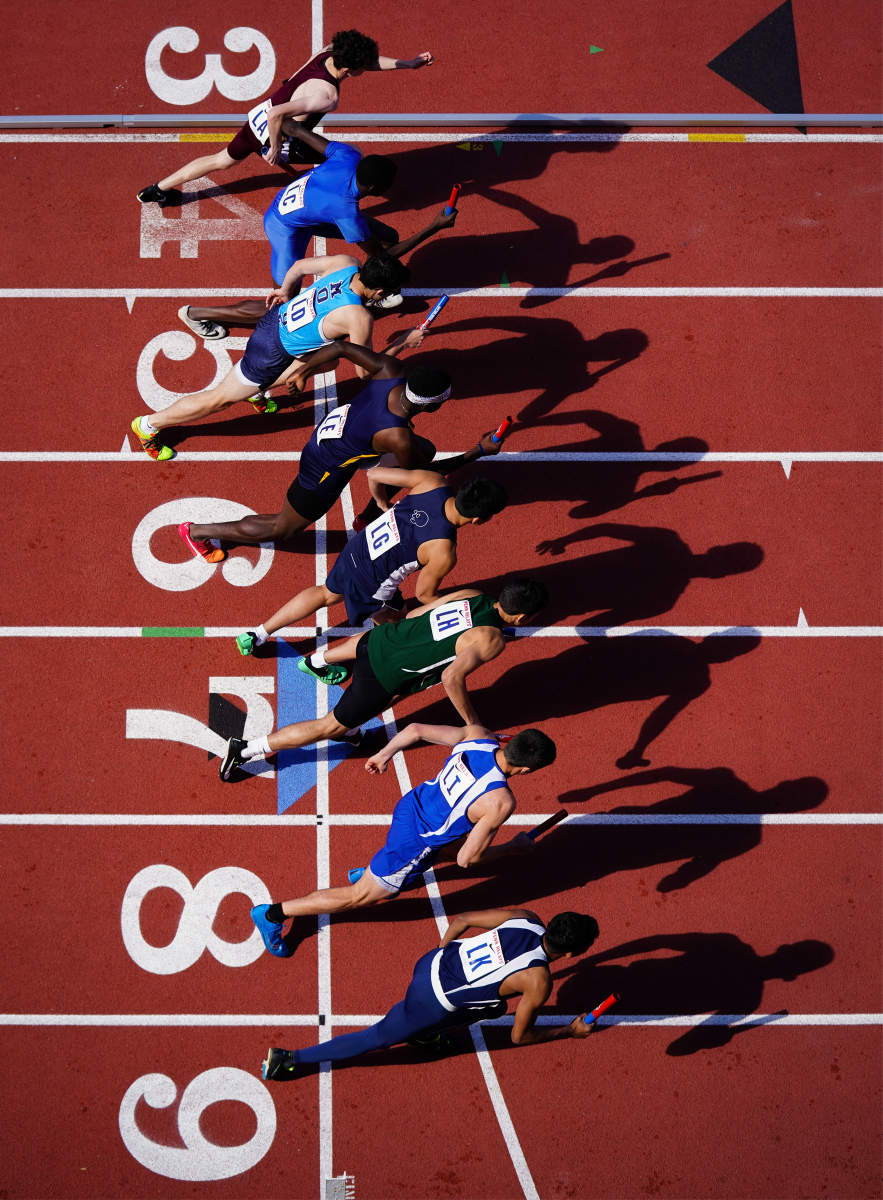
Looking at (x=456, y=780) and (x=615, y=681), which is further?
(x=615, y=681)

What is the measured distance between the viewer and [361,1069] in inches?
265

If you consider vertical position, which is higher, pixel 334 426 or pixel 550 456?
pixel 334 426

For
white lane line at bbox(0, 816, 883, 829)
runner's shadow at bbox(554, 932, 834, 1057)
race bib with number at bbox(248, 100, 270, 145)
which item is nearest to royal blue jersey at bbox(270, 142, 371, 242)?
race bib with number at bbox(248, 100, 270, 145)

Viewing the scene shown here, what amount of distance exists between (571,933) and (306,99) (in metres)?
6.31

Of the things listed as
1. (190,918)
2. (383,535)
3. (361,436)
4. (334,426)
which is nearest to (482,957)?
(190,918)

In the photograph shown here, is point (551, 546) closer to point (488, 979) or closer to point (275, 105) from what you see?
point (488, 979)

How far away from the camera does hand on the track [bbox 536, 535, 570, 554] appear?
782 centimetres

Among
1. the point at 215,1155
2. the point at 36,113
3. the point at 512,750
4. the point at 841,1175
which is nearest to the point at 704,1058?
the point at 841,1175

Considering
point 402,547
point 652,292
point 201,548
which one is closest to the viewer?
point 402,547

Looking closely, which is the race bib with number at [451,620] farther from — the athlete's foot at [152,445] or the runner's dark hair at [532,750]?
the athlete's foot at [152,445]

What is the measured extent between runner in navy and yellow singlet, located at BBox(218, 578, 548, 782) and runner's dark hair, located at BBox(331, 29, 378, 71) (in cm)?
421

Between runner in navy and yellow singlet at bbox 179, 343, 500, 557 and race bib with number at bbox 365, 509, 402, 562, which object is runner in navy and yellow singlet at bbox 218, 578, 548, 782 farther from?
runner in navy and yellow singlet at bbox 179, 343, 500, 557

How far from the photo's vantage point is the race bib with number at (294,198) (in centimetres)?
743

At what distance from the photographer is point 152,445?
774cm
